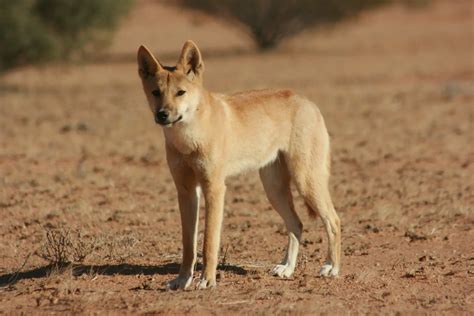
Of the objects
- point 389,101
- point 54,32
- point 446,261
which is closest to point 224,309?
point 446,261

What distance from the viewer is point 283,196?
7477 millimetres

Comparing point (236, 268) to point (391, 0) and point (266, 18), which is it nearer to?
point (266, 18)

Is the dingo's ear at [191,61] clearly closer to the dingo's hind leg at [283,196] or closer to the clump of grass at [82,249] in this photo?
the dingo's hind leg at [283,196]

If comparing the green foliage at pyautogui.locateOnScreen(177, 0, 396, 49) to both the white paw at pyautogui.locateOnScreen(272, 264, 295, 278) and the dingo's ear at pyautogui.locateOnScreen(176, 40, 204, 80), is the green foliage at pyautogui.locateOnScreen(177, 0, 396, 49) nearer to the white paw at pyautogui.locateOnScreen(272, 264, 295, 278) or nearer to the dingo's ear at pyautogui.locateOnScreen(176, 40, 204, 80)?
the white paw at pyautogui.locateOnScreen(272, 264, 295, 278)

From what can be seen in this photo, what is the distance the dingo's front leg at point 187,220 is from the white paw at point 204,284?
10cm

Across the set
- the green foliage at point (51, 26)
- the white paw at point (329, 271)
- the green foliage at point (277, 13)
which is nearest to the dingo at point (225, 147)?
the white paw at point (329, 271)

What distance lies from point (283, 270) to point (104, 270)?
1.45 meters

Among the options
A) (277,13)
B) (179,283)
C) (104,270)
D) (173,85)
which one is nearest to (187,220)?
(179,283)

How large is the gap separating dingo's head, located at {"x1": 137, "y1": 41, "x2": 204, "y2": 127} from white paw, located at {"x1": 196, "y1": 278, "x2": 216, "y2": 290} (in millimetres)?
1215

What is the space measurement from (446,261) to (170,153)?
8.90 feet

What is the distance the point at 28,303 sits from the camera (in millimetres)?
6258

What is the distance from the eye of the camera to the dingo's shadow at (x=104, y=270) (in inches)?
275

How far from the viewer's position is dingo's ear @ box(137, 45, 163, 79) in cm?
650

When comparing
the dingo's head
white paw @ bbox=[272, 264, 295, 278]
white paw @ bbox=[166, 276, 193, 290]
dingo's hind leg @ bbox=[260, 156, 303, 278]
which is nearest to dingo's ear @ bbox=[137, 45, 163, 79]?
the dingo's head
